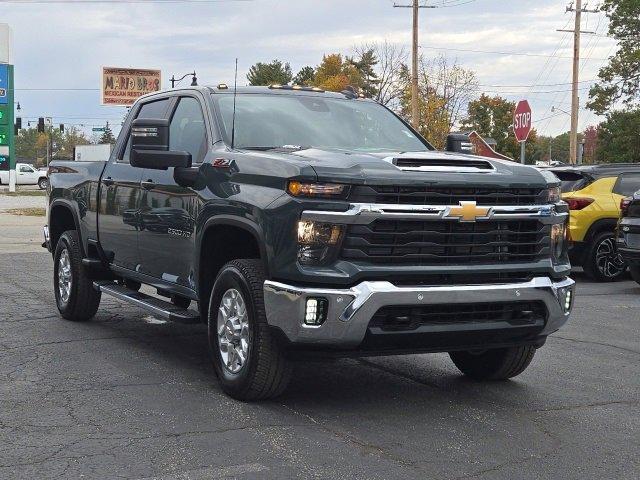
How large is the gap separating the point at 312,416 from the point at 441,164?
169 cm

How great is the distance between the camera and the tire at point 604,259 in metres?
14.0


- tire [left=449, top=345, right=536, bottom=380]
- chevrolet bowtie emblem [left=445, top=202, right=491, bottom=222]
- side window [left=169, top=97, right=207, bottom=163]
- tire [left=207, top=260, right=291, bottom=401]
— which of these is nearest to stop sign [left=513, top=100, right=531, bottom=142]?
side window [left=169, top=97, right=207, bottom=163]

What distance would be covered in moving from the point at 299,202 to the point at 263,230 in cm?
34

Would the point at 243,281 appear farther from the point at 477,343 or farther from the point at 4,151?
the point at 4,151

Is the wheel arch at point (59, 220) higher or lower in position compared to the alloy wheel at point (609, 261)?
higher

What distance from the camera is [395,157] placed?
228 inches

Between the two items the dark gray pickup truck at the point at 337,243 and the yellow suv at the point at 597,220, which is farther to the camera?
the yellow suv at the point at 597,220

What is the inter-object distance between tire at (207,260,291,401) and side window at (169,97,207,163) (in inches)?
45.6

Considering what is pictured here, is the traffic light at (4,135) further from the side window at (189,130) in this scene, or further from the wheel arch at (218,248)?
the wheel arch at (218,248)

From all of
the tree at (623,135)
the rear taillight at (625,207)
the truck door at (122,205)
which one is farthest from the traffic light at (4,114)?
the truck door at (122,205)

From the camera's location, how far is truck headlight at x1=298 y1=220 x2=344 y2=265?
5.43 metres

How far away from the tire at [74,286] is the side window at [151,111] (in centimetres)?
117

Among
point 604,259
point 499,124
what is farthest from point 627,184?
point 499,124

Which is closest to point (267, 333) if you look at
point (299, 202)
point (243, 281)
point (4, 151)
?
point (243, 281)
